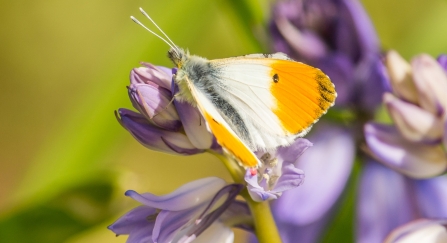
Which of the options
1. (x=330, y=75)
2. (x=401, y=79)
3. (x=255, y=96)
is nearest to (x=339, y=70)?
(x=330, y=75)

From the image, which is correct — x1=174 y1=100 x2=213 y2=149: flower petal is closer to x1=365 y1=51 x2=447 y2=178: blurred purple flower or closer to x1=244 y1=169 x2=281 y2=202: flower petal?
x1=244 y1=169 x2=281 y2=202: flower petal

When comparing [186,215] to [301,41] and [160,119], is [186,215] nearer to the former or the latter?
[160,119]

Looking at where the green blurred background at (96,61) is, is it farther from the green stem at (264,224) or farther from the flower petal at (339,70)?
the green stem at (264,224)

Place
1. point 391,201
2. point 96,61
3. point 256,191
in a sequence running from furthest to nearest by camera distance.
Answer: point 96,61
point 391,201
point 256,191

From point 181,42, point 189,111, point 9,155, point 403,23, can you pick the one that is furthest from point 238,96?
point 9,155

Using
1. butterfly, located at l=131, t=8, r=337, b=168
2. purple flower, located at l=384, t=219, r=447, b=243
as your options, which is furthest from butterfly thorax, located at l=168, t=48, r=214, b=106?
purple flower, located at l=384, t=219, r=447, b=243

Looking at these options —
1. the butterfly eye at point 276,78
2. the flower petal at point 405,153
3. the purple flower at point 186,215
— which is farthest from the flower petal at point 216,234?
the flower petal at point 405,153
